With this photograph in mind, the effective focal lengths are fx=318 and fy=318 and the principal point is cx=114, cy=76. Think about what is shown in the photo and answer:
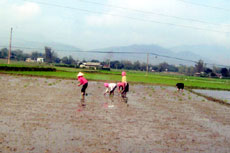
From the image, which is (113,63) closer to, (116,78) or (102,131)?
(116,78)

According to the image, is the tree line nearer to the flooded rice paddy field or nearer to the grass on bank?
the grass on bank

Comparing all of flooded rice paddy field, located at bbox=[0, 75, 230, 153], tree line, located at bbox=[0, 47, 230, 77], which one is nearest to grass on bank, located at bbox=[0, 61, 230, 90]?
flooded rice paddy field, located at bbox=[0, 75, 230, 153]

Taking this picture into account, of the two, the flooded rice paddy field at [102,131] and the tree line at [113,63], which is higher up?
the tree line at [113,63]

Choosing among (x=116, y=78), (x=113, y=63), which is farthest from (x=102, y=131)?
(x=113, y=63)

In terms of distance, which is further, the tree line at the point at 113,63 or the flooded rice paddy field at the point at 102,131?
the tree line at the point at 113,63

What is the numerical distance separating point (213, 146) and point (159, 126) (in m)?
2.21

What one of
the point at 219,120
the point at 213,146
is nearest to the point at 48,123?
Result: the point at 213,146

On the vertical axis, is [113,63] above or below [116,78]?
above

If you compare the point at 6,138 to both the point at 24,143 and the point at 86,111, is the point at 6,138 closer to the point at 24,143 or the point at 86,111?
the point at 24,143

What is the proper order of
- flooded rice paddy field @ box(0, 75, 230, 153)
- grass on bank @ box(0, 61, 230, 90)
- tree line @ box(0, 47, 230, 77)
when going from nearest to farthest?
flooded rice paddy field @ box(0, 75, 230, 153), grass on bank @ box(0, 61, 230, 90), tree line @ box(0, 47, 230, 77)

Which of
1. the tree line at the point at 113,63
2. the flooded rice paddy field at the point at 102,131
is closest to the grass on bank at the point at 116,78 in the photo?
the flooded rice paddy field at the point at 102,131

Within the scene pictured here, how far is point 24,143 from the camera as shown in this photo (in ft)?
21.3

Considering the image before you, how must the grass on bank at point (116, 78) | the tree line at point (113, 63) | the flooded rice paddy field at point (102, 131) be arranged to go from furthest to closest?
the tree line at point (113, 63)
the grass on bank at point (116, 78)
the flooded rice paddy field at point (102, 131)

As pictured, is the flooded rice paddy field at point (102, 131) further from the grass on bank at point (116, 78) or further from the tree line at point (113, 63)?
the tree line at point (113, 63)
